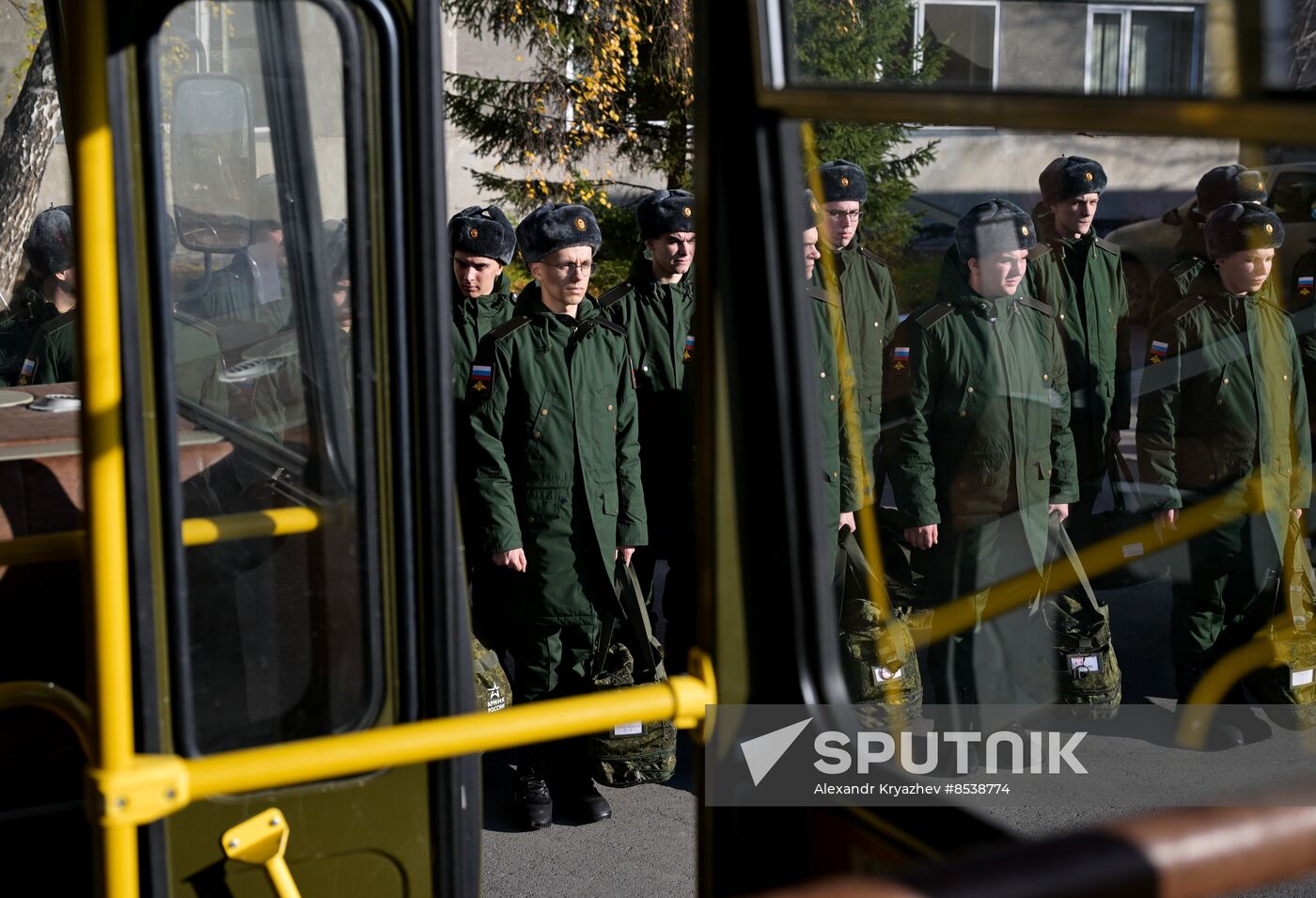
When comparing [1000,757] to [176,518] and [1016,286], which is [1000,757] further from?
[176,518]

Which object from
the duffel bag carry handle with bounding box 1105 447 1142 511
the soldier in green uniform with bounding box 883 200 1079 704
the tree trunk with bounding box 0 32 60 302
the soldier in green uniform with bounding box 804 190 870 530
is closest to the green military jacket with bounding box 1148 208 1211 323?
the soldier in green uniform with bounding box 883 200 1079 704

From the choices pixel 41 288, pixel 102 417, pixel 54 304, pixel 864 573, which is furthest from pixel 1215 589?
pixel 41 288

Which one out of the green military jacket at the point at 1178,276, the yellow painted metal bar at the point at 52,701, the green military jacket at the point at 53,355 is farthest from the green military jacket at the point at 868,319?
the green military jacket at the point at 53,355

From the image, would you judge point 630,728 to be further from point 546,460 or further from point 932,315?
point 932,315

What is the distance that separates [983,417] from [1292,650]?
47.4 inches

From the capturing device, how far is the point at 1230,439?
3.52m

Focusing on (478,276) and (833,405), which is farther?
(478,276)

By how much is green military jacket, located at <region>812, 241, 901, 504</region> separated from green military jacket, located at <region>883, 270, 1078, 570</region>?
0.07 meters

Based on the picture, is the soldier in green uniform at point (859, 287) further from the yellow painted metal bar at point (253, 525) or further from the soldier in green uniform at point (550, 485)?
the soldier in green uniform at point (550, 485)

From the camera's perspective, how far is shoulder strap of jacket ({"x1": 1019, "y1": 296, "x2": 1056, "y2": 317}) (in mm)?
3381

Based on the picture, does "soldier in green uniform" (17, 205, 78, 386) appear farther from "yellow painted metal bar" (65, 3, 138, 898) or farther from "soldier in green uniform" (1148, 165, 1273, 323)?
"soldier in green uniform" (1148, 165, 1273, 323)

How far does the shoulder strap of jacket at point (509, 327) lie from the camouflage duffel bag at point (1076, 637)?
1.63 meters

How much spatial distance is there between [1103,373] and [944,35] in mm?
2465

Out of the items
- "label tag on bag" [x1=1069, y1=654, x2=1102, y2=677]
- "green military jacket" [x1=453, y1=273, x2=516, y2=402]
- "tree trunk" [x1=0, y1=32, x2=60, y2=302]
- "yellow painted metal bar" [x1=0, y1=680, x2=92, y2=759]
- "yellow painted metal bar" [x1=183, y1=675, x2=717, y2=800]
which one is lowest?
"label tag on bag" [x1=1069, y1=654, x2=1102, y2=677]
